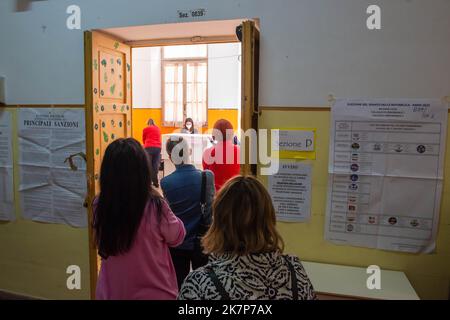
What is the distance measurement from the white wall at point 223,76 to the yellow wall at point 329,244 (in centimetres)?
535

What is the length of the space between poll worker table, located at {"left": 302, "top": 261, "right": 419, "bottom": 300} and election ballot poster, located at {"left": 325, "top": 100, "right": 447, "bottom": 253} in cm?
16

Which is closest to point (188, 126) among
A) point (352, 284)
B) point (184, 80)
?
point (184, 80)

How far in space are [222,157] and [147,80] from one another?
227 inches

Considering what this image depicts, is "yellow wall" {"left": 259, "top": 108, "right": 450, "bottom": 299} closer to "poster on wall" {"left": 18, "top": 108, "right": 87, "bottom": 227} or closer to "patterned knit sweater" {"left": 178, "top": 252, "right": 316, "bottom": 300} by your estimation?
"patterned knit sweater" {"left": 178, "top": 252, "right": 316, "bottom": 300}

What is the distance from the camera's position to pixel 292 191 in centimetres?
230

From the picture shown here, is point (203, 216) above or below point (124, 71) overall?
below

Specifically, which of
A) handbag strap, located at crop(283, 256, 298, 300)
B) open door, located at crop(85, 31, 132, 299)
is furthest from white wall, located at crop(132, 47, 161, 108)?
handbag strap, located at crop(283, 256, 298, 300)

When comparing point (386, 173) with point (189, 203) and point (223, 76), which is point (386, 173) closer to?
point (189, 203)

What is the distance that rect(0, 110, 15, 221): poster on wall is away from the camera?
115 inches

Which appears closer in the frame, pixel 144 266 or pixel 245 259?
pixel 245 259

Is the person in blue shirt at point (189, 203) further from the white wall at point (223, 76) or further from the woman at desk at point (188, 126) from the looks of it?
the white wall at point (223, 76)

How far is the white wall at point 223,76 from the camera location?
753cm

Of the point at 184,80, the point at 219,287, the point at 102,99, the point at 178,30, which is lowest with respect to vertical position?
the point at 219,287

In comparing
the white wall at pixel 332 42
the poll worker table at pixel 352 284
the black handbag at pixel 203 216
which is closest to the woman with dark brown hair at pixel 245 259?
the poll worker table at pixel 352 284
